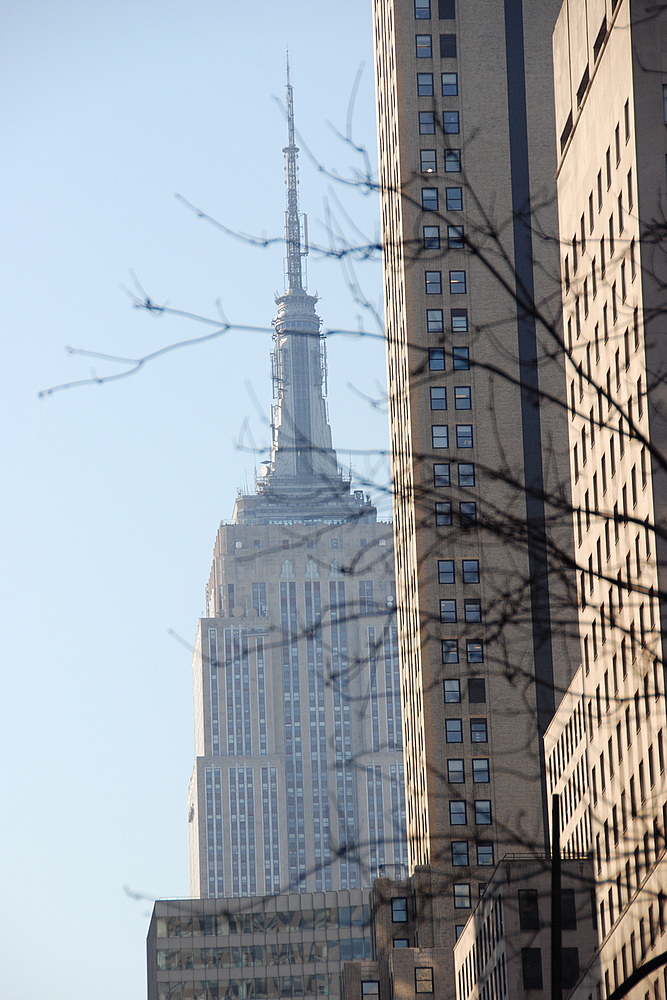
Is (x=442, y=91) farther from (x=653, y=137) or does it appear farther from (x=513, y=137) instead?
(x=653, y=137)

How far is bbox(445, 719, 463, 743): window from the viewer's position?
12194 centimetres

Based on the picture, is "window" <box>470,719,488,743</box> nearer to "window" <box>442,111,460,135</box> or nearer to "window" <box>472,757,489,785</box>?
"window" <box>472,757,489,785</box>

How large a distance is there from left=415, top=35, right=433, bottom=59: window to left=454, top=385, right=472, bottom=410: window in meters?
25.8

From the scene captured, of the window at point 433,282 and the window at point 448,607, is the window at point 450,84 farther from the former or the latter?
the window at point 448,607

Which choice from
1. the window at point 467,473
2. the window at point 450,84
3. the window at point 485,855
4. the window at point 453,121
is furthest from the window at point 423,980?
the window at point 450,84

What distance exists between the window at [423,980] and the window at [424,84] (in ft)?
210

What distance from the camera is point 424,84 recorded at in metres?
131

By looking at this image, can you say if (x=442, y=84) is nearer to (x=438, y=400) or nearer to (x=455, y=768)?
(x=438, y=400)

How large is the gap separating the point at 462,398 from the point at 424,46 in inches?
1081

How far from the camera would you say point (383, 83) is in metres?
141

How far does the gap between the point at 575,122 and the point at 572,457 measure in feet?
43.0

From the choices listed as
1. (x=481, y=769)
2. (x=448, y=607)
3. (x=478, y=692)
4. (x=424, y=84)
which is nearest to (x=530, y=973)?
(x=481, y=769)

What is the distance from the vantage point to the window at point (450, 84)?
131500 millimetres

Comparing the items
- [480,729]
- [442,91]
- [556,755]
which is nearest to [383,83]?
[442,91]
